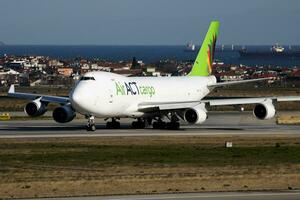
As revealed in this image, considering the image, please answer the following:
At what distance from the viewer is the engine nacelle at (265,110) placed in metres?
61.3

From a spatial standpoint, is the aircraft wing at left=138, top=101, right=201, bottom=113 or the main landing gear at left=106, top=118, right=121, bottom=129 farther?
the main landing gear at left=106, top=118, right=121, bottom=129

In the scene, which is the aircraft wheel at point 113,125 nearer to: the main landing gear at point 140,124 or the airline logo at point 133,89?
the main landing gear at point 140,124

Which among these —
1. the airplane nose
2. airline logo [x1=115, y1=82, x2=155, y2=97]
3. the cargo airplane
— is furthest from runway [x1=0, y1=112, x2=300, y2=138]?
airline logo [x1=115, y1=82, x2=155, y2=97]

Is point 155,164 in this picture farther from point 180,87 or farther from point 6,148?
point 180,87

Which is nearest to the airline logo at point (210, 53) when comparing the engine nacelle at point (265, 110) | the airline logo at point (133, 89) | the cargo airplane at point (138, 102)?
the cargo airplane at point (138, 102)

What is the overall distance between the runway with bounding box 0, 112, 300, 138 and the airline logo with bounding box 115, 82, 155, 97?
2.57 m

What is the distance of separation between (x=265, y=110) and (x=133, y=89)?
9.08 metres

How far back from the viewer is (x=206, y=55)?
72.7 meters

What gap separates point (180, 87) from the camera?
67.8m

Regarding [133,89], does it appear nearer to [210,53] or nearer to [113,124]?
[113,124]

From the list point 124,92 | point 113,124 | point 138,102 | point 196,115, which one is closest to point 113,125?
point 113,124

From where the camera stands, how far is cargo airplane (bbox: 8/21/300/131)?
58.6 metres

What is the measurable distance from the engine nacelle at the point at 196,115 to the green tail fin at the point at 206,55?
38.8ft

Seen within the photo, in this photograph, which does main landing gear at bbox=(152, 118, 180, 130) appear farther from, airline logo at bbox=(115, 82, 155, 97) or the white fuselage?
airline logo at bbox=(115, 82, 155, 97)
